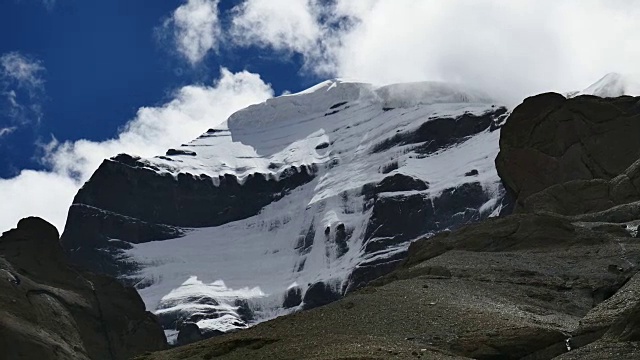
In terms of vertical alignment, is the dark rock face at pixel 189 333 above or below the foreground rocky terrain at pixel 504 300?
above

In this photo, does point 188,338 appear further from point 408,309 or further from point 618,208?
point 408,309

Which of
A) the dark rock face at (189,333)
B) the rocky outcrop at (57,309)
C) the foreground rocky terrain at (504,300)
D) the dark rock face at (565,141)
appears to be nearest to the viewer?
the foreground rocky terrain at (504,300)

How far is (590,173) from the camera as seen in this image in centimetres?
8581

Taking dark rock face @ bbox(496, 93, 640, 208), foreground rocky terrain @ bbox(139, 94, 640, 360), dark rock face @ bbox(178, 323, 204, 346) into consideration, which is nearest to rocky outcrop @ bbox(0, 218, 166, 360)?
foreground rocky terrain @ bbox(139, 94, 640, 360)

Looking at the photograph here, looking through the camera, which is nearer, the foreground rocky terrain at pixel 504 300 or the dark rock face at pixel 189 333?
Answer: the foreground rocky terrain at pixel 504 300

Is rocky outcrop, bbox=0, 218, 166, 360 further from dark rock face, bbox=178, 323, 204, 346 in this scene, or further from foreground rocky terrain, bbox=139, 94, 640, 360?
dark rock face, bbox=178, 323, 204, 346

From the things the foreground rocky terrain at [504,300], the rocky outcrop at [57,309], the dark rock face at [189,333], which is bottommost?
the foreground rocky terrain at [504,300]

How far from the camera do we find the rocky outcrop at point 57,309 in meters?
64.9

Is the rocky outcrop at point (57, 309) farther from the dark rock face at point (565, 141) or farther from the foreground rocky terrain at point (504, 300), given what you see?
the dark rock face at point (565, 141)

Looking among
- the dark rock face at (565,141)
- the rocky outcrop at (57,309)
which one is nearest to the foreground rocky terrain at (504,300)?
the dark rock face at (565,141)

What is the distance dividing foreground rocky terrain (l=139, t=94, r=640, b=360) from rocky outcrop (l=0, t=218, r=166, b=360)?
766 inches

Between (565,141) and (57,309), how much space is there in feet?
121

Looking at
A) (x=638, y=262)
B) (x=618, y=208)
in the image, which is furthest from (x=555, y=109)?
(x=638, y=262)

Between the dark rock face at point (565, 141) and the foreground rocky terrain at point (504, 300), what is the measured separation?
764cm
